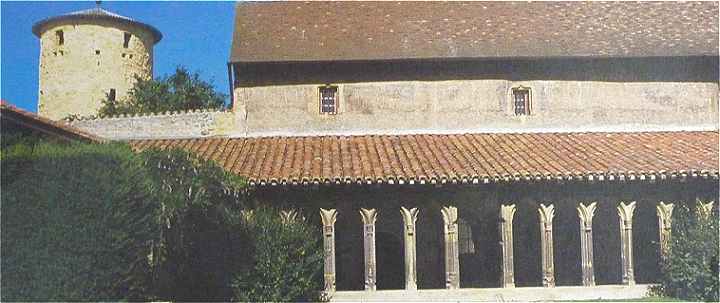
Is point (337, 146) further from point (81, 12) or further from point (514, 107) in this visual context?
point (81, 12)

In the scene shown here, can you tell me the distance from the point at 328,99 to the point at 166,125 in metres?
5.04

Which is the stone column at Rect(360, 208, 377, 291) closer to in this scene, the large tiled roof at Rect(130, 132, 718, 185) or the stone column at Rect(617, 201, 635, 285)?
the large tiled roof at Rect(130, 132, 718, 185)

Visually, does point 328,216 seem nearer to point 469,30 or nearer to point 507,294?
point 507,294

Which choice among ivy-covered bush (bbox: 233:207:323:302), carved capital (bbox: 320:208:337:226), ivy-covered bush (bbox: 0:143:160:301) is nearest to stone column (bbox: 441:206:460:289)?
carved capital (bbox: 320:208:337:226)

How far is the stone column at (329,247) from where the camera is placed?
1899cm

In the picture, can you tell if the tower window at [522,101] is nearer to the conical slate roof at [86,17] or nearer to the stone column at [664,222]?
the stone column at [664,222]

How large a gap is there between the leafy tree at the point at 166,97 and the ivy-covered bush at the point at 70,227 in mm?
27486

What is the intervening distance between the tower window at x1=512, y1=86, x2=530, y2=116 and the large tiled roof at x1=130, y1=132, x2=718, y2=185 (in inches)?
38.9

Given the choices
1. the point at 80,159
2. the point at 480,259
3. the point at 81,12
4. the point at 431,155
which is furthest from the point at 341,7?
the point at 81,12

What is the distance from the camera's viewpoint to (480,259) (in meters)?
22.6

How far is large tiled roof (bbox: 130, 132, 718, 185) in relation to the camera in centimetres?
1883

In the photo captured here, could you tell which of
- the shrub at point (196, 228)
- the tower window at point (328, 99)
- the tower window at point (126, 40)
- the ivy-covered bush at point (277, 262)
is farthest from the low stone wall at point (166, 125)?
the tower window at point (126, 40)

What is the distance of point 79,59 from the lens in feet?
131

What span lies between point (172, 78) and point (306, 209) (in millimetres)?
28639
